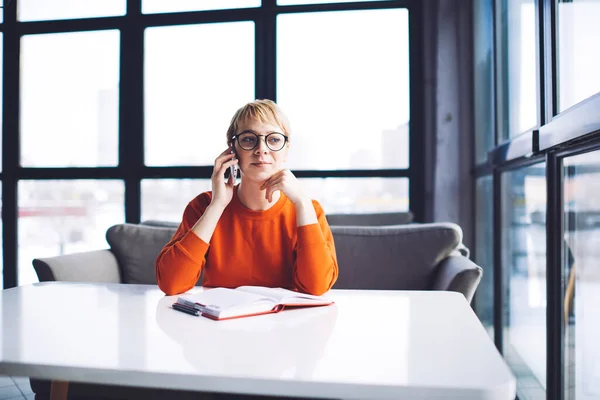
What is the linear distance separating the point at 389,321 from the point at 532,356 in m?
1.41

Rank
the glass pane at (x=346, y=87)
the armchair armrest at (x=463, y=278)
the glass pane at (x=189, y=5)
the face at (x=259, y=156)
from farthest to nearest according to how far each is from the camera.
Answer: the glass pane at (x=189, y=5) < the glass pane at (x=346, y=87) < the armchair armrest at (x=463, y=278) < the face at (x=259, y=156)

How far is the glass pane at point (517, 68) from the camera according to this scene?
74.9 inches

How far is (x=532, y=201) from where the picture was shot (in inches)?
76.9

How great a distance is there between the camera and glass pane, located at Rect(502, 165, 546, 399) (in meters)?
1.88

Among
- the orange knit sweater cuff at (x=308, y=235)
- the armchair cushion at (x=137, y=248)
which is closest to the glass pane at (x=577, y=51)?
the orange knit sweater cuff at (x=308, y=235)

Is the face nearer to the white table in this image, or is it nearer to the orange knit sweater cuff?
the orange knit sweater cuff

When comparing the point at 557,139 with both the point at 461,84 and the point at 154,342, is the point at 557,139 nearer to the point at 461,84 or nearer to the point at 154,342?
the point at 154,342

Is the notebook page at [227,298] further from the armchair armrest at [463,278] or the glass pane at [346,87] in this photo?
the glass pane at [346,87]

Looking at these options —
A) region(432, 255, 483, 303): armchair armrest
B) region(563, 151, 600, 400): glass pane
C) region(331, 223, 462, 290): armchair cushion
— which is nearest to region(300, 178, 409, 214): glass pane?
region(331, 223, 462, 290): armchair cushion

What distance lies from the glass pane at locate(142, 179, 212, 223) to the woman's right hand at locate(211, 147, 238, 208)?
2012mm

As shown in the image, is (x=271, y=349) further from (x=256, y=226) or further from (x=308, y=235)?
(x=256, y=226)

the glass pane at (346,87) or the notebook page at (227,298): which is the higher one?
the glass pane at (346,87)

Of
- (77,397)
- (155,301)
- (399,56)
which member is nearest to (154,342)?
(155,301)

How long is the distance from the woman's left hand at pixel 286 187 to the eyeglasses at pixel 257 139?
0.08 m
